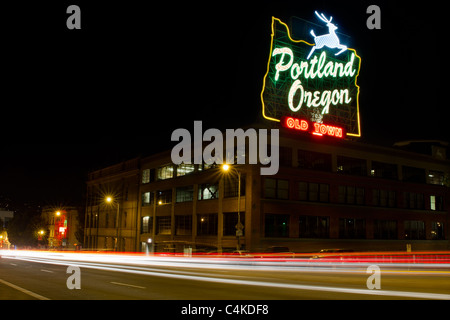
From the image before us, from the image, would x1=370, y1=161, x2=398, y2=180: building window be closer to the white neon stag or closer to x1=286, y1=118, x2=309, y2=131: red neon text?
x1=286, y1=118, x2=309, y2=131: red neon text

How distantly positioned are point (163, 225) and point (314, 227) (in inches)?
793

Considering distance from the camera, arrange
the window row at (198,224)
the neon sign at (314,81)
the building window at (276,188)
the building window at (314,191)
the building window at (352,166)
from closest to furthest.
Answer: the building window at (276,188), the window row at (198,224), the neon sign at (314,81), the building window at (314,191), the building window at (352,166)

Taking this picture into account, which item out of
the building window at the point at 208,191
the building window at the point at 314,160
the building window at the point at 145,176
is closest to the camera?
the building window at the point at 314,160

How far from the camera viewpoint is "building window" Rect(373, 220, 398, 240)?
52.3 meters

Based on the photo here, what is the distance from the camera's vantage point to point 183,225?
54156 millimetres

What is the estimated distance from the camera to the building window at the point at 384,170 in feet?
178

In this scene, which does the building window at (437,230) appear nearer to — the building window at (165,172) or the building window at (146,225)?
the building window at (165,172)

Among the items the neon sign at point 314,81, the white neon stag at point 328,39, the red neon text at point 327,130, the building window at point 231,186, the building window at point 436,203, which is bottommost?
the building window at point 436,203

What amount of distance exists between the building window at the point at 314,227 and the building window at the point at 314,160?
17.3 feet

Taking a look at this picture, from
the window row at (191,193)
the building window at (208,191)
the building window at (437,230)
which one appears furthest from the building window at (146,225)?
the building window at (437,230)

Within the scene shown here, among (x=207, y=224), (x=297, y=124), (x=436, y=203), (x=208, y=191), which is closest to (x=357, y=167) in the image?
(x=297, y=124)

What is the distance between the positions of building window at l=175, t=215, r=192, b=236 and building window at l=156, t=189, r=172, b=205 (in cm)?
335

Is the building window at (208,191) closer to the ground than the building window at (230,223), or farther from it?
farther from it
